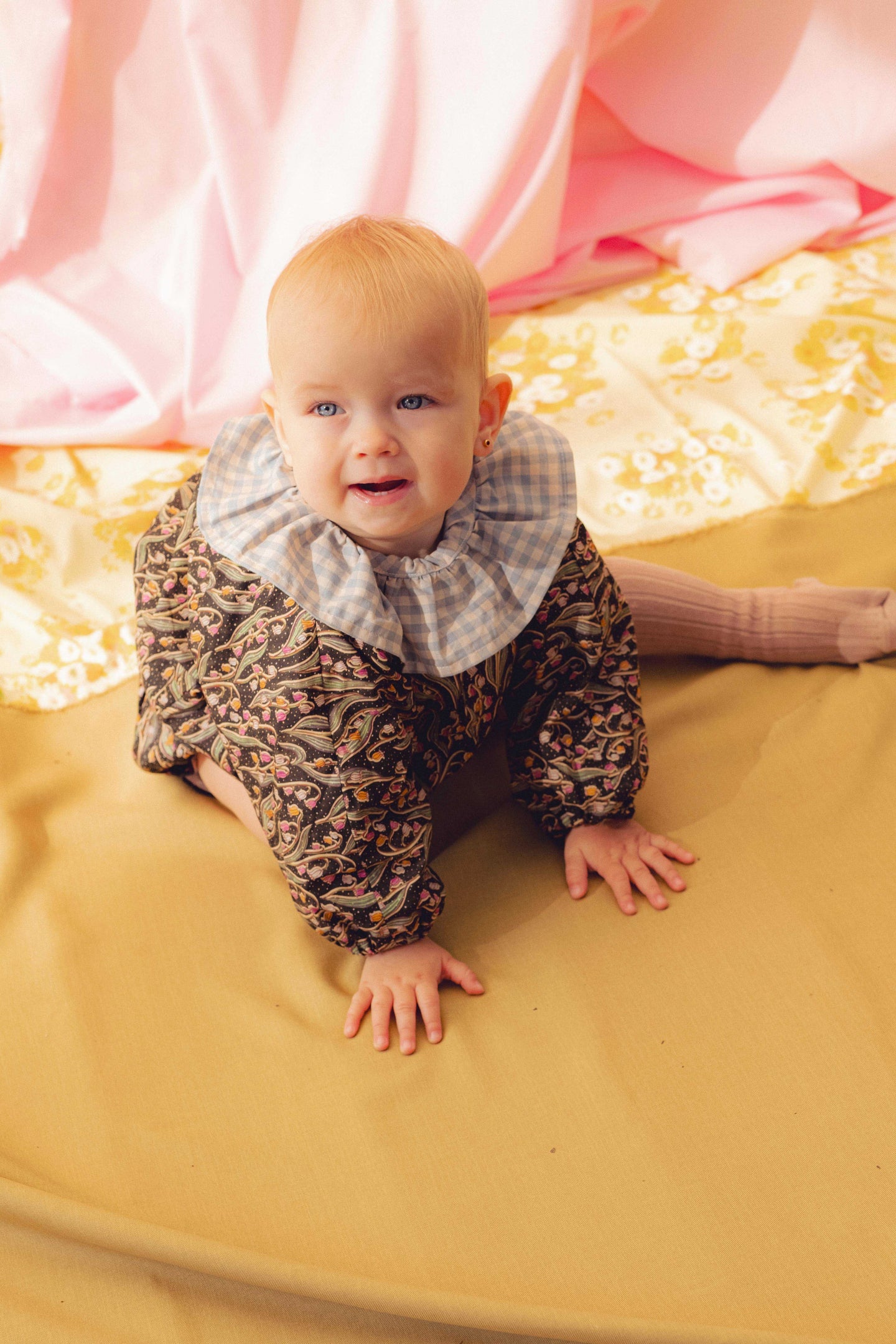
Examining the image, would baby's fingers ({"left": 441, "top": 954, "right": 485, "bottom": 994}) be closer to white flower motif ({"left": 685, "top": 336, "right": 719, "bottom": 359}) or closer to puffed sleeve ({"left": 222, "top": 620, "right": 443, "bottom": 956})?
puffed sleeve ({"left": 222, "top": 620, "right": 443, "bottom": 956})

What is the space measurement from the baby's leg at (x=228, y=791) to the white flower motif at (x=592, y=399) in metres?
0.71

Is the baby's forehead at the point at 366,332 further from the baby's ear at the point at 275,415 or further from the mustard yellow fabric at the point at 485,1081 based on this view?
the mustard yellow fabric at the point at 485,1081

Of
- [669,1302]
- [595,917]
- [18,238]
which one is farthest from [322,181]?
[669,1302]

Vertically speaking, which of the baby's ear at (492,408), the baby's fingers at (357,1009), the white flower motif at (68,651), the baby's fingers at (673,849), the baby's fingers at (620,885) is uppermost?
the baby's ear at (492,408)

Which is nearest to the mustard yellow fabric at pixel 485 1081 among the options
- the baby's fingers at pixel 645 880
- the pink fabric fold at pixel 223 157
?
the baby's fingers at pixel 645 880

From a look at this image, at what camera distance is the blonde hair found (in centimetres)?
72

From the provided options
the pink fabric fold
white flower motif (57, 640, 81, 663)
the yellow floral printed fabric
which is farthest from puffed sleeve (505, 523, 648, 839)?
the pink fabric fold

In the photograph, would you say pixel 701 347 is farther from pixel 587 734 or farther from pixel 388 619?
pixel 388 619

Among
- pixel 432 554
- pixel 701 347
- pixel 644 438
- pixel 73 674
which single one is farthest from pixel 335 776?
pixel 701 347

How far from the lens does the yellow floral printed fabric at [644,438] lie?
1.26 m

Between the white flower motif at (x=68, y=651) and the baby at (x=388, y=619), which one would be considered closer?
the baby at (x=388, y=619)

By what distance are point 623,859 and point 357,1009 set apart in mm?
242

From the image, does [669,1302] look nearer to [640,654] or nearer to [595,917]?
[595,917]

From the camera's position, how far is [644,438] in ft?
4.70
